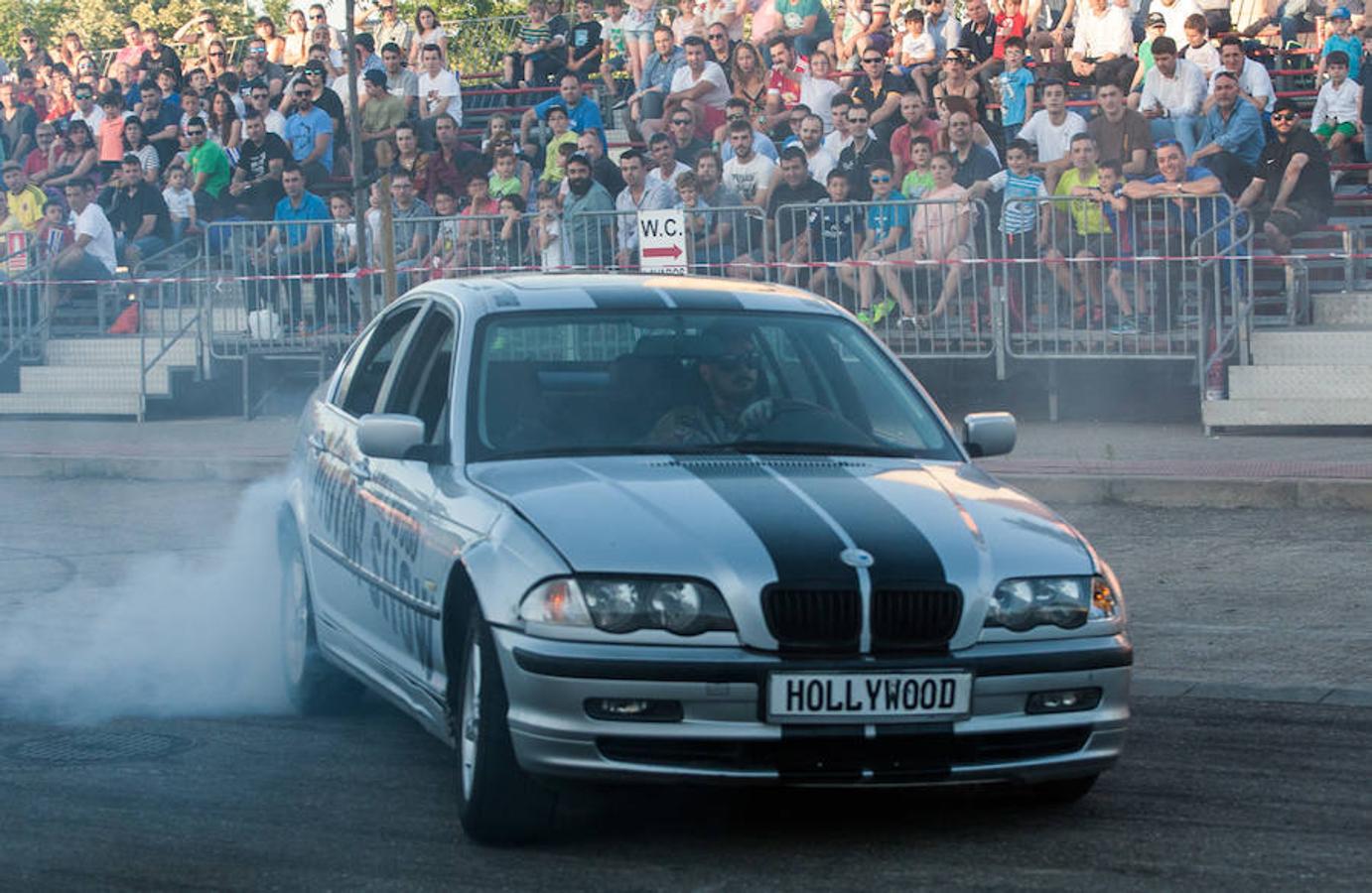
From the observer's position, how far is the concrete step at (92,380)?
70.8 feet

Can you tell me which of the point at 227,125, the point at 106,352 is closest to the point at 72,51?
the point at 227,125

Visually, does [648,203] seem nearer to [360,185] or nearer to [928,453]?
[360,185]

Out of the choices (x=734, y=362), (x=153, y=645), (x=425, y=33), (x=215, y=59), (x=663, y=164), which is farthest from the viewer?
(x=215, y=59)

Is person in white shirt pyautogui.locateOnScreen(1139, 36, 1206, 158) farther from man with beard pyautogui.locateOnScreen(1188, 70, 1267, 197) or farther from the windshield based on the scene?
the windshield

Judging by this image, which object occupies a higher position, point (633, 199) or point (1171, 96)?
point (1171, 96)

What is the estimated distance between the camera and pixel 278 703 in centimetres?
812

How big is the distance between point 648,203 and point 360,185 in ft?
9.68

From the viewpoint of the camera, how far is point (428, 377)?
7.13 metres

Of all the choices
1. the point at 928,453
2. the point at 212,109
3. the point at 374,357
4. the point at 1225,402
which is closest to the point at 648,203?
the point at 1225,402

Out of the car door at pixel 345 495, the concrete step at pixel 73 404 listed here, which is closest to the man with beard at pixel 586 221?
the concrete step at pixel 73 404

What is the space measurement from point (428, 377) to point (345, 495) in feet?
1.88

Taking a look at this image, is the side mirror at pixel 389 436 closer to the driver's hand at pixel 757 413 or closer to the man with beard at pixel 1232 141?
the driver's hand at pixel 757 413

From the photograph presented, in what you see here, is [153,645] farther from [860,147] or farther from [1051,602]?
[860,147]

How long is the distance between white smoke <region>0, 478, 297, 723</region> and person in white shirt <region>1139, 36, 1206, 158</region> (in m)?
9.71
